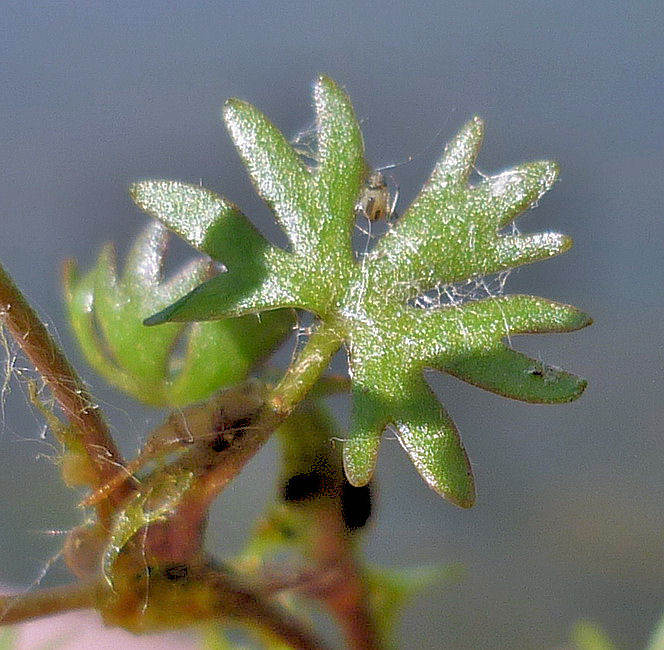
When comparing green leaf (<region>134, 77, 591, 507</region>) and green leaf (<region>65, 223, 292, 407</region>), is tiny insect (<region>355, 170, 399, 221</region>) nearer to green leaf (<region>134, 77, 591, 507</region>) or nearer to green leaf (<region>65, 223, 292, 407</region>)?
green leaf (<region>134, 77, 591, 507</region>)

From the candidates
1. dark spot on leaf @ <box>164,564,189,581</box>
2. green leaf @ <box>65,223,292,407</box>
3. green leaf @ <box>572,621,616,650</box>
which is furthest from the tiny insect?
green leaf @ <box>572,621,616,650</box>

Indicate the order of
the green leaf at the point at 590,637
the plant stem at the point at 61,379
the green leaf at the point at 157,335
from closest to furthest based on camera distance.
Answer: the plant stem at the point at 61,379
the green leaf at the point at 157,335
the green leaf at the point at 590,637

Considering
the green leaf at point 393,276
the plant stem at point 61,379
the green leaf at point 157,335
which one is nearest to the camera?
the plant stem at point 61,379

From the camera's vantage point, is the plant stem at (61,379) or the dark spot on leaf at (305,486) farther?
the dark spot on leaf at (305,486)

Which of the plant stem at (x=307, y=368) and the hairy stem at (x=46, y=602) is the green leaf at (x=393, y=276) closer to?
the plant stem at (x=307, y=368)

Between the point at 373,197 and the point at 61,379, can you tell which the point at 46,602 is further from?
the point at 373,197

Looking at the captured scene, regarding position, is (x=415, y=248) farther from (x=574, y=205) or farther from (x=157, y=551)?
(x=574, y=205)

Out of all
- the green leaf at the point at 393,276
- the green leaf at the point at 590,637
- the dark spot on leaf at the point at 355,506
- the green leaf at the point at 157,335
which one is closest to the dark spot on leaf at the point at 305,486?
the dark spot on leaf at the point at 355,506
